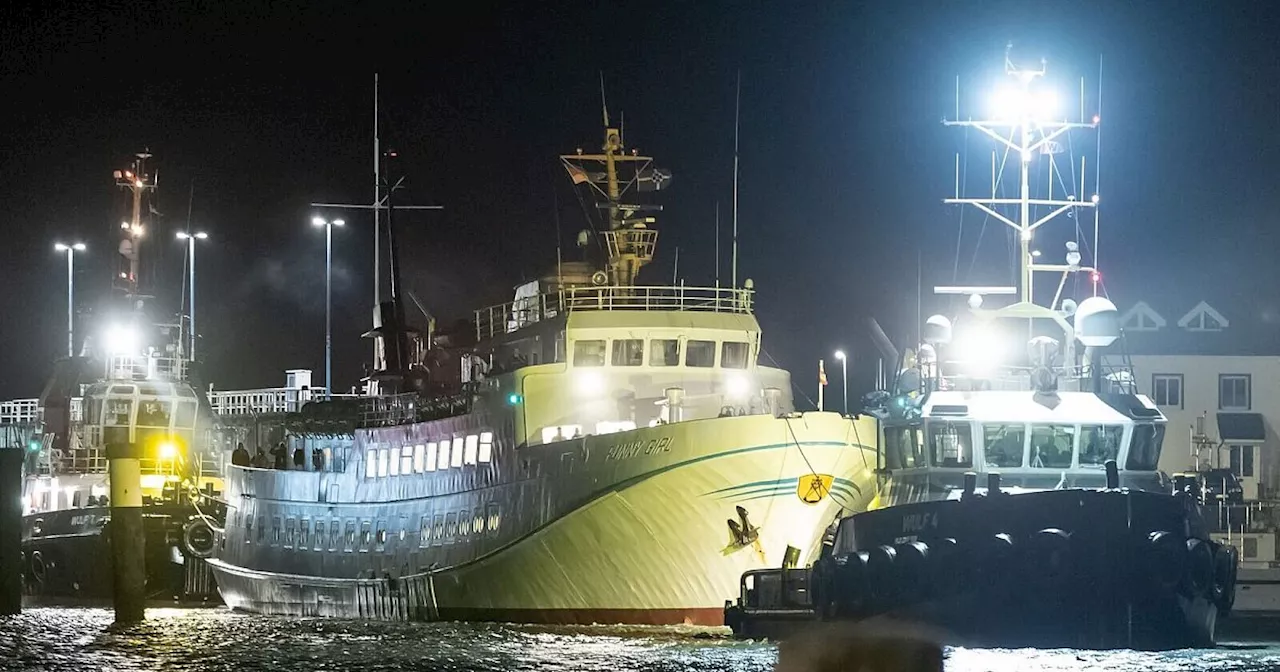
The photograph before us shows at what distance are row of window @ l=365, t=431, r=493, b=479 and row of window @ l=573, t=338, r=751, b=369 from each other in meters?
2.77

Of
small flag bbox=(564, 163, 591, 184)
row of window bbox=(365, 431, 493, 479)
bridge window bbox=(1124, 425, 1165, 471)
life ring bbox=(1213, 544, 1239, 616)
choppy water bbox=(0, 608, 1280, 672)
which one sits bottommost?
choppy water bbox=(0, 608, 1280, 672)

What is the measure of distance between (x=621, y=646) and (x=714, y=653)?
2.32 meters

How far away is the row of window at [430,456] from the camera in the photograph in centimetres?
4056

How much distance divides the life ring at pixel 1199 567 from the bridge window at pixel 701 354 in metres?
14.6

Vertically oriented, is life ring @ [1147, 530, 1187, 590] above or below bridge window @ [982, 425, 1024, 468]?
below

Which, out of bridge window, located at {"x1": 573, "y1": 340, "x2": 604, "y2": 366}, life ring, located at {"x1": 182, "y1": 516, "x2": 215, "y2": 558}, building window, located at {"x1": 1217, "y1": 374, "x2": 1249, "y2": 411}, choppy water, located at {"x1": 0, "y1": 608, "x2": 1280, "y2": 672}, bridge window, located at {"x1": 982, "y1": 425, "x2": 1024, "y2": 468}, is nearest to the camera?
bridge window, located at {"x1": 982, "y1": 425, "x2": 1024, "y2": 468}

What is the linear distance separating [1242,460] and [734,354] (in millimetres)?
31931

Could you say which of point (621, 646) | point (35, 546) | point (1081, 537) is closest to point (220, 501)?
point (35, 546)

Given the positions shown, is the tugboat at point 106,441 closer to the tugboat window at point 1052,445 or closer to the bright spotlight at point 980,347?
the bright spotlight at point 980,347

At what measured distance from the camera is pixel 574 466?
37000mm

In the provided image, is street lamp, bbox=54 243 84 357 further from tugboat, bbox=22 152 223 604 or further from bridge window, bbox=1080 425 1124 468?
bridge window, bbox=1080 425 1124 468

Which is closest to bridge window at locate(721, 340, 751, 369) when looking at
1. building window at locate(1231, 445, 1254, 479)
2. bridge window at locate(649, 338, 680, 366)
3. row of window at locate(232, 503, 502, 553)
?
bridge window at locate(649, 338, 680, 366)

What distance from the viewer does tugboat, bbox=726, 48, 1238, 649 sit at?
2791 cm

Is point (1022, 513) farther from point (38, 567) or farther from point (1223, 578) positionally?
point (38, 567)
